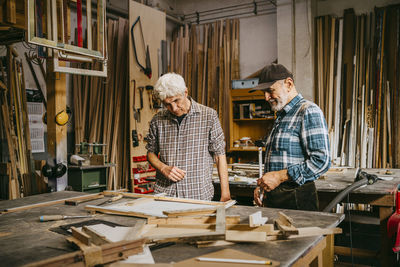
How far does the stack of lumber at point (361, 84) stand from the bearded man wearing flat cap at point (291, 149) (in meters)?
3.36

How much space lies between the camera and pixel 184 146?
246cm

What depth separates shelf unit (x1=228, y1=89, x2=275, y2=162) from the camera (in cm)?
579

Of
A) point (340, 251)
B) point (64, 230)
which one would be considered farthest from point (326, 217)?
point (340, 251)

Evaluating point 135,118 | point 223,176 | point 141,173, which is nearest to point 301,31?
point 135,118

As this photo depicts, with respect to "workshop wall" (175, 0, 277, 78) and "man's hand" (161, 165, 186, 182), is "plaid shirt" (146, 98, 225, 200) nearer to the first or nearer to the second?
"man's hand" (161, 165, 186, 182)

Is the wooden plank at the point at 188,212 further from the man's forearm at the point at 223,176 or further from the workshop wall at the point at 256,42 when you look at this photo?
the workshop wall at the point at 256,42

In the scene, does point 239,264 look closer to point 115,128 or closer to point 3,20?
point 3,20

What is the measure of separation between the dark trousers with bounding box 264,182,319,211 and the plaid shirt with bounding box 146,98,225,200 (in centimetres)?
52

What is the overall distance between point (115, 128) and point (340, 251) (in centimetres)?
375

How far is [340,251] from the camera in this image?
3168 millimetres

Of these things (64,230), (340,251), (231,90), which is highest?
(231,90)

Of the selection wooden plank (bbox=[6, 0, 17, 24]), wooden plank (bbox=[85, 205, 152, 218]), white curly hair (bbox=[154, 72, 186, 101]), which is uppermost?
wooden plank (bbox=[6, 0, 17, 24])

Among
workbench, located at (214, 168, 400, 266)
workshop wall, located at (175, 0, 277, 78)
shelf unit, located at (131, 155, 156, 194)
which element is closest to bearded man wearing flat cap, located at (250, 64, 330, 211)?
workbench, located at (214, 168, 400, 266)

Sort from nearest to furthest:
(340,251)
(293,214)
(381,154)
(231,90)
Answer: (293,214) < (340,251) < (381,154) < (231,90)
